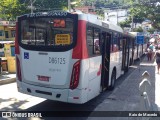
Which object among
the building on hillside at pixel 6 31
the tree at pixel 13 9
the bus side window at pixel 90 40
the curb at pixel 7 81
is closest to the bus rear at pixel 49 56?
the bus side window at pixel 90 40

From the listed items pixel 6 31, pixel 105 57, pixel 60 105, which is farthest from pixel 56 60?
pixel 6 31

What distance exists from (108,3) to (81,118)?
94380mm

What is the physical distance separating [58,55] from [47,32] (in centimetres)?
86

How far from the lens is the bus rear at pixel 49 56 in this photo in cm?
721

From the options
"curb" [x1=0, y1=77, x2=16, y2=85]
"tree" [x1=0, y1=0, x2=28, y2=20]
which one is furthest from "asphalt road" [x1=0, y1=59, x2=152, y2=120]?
"tree" [x1=0, y1=0, x2=28, y2=20]

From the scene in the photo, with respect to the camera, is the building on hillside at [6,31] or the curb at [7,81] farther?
the building on hillside at [6,31]

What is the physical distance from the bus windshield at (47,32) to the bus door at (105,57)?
8.27ft

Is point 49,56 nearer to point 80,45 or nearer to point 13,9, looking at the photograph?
point 80,45

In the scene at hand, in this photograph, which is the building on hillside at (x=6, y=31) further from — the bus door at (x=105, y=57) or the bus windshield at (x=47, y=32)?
the bus windshield at (x=47, y=32)

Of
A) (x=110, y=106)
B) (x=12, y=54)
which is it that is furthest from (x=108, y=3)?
(x=110, y=106)

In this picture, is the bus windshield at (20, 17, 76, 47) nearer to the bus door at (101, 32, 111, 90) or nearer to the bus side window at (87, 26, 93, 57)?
the bus side window at (87, 26, 93, 57)

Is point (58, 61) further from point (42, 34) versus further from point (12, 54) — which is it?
point (12, 54)

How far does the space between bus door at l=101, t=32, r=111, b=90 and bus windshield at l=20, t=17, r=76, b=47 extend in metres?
2.52

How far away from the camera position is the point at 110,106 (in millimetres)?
8969
